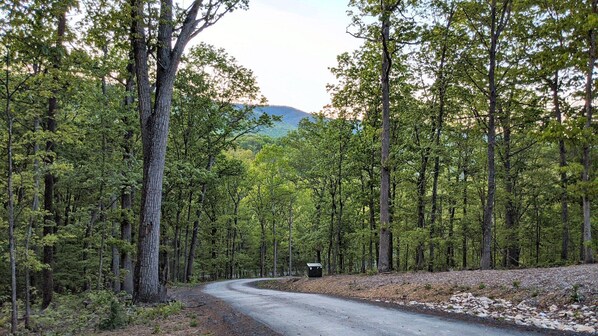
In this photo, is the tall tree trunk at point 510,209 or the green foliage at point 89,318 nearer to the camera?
the green foliage at point 89,318

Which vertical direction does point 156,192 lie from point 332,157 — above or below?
below

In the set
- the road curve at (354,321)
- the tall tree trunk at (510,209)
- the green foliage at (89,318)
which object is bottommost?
the green foliage at (89,318)

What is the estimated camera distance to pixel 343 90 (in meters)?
21.4

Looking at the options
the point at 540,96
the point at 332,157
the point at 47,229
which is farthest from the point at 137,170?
the point at 540,96

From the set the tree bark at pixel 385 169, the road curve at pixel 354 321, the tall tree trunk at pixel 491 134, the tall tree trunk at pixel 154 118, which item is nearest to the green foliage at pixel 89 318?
the tall tree trunk at pixel 154 118

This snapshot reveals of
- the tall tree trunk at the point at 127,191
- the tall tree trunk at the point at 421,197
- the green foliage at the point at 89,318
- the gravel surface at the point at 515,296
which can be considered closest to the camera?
the gravel surface at the point at 515,296

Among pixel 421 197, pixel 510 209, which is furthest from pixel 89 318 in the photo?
pixel 510 209

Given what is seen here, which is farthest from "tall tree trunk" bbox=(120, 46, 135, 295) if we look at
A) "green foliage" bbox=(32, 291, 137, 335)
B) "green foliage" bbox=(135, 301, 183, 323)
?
"green foliage" bbox=(135, 301, 183, 323)

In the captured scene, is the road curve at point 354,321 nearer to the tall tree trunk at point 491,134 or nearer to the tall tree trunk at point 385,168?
the tall tree trunk at point 385,168

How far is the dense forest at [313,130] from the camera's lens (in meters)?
9.45

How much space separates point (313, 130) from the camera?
24.5 metres

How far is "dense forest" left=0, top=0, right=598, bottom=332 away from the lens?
9.45 meters

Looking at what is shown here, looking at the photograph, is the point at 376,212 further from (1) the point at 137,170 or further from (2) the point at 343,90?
(1) the point at 137,170

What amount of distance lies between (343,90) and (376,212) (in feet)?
25.2
